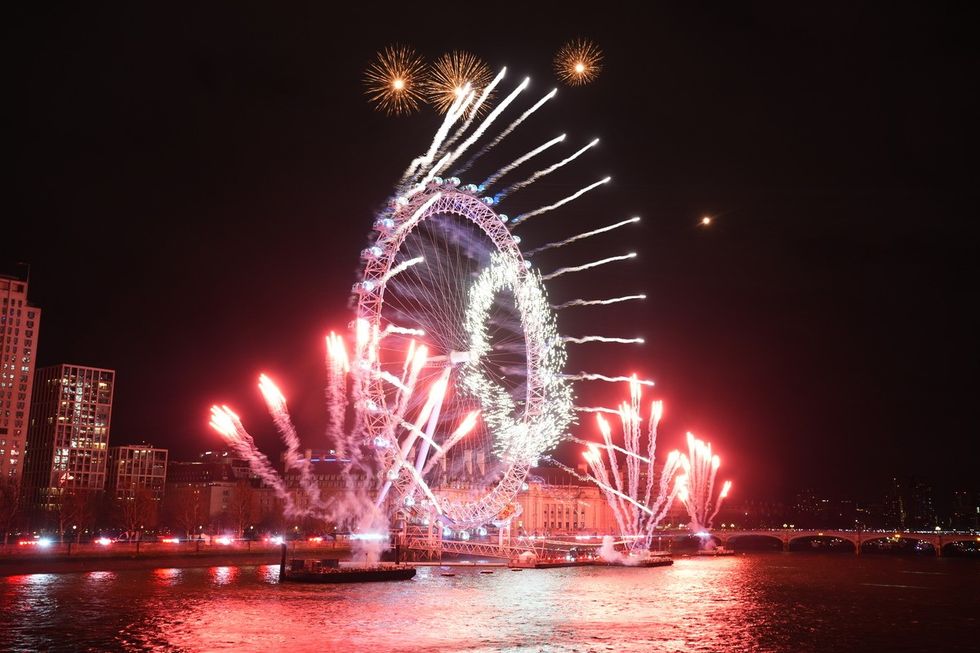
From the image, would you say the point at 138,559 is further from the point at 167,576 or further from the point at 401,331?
the point at 401,331

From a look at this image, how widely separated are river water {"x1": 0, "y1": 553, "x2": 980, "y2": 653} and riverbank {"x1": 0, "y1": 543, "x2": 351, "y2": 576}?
572cm

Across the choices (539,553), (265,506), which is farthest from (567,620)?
(265,506)

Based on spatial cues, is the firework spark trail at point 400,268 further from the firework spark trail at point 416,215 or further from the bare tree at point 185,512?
the bare tree at point 185,512

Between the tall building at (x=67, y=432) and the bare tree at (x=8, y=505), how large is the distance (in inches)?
2160

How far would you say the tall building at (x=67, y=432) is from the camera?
6983 inches

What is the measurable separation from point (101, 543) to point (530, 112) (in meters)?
69.6

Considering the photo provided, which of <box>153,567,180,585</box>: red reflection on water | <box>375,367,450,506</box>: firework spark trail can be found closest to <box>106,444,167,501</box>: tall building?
<box>153,567,180,585</box>: red reflection on water

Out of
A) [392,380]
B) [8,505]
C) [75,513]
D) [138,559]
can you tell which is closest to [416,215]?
[392,380]

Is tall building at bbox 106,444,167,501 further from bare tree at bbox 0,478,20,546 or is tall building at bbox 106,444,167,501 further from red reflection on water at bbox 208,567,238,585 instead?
red reflection on water at bbox 208,567,238,585

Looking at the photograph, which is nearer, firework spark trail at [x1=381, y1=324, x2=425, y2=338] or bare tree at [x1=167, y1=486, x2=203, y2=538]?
firework spark trail at [x1=381, y1=324, x2=425, y2=338]

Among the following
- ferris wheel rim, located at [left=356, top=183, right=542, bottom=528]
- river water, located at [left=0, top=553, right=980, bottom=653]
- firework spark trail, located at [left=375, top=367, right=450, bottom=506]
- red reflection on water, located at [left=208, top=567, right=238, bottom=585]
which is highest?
ferris wheel rim, located at [left=356, top=183, right=542, bottom=528]

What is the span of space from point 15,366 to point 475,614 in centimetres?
13524

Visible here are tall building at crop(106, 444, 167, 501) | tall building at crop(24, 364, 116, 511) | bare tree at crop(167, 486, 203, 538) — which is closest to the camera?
bare tree at crop(167, 486, 203, 538)

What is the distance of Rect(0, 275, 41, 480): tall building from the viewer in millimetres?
152625
